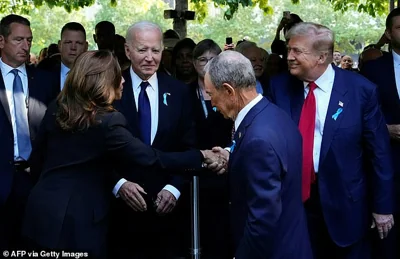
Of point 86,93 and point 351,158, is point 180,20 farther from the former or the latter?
point 86,93

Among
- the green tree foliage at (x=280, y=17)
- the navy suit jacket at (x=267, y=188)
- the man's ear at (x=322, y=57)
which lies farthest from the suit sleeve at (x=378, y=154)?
the green tree foliage at (x=280, y=17)

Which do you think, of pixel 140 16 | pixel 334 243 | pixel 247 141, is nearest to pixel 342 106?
pixel 334 243

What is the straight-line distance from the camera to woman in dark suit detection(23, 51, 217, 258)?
13.3 ft

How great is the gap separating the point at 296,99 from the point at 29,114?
2194 millimetres

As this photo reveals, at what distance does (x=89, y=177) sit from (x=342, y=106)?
5.91ft

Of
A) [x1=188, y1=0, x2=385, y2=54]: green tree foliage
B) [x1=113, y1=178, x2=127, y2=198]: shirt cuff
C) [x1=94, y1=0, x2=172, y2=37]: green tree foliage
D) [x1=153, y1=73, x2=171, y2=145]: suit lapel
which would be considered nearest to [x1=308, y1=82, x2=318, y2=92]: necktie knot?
[x1=153, y1=73, x2=171, y2=145]: suit lapel

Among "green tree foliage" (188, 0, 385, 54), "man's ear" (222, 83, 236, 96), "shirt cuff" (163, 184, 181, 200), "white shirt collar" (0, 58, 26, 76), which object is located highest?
"man's ear" (222, 83, 236, 96)

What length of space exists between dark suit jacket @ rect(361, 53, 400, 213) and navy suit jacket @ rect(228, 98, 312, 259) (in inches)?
82.5

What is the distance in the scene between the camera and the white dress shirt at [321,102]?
15.4 feet

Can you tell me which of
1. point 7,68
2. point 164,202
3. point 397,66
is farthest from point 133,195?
point 397,66

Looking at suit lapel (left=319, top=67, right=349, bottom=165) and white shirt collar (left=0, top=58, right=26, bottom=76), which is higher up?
white shirt collar (left=0, top=58, right=26, bottom=76)

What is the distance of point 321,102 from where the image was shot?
4.75 meters

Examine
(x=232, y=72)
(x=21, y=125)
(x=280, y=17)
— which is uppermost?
(x=232, y=72)

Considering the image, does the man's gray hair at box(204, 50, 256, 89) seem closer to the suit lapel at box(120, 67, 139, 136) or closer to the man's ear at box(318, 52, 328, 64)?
the man's ear at box(318, 52, 328, 64)
